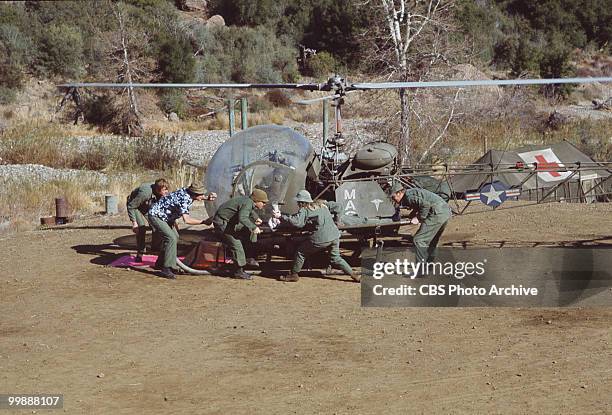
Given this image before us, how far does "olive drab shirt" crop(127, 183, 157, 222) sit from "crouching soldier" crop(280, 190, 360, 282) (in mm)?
2621

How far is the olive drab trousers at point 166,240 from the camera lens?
43.1 feet

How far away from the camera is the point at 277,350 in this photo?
31.3 feet

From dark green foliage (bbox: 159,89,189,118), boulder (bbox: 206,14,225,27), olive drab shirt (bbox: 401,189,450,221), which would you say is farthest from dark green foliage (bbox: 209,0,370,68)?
olive drab shirt (bbox: 401,189,450,221)

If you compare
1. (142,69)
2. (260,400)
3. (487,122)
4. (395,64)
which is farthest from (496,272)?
(142,69)

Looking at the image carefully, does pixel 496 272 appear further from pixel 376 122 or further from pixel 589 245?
pixel 376 122

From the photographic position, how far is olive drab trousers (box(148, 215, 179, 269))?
43.1 ft

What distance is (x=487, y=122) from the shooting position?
29422mm

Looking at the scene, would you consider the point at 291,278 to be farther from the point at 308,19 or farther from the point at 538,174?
the point at 308,19

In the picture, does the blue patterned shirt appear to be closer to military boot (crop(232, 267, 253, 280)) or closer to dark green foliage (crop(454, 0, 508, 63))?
military boot (crop(232, 267, 253, 280))

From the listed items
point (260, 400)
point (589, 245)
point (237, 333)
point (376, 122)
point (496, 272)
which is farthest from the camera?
point (376, 122)

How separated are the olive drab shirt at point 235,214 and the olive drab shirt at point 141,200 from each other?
5.34ft

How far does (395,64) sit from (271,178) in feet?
35.7

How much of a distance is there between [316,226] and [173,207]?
91.9 inches

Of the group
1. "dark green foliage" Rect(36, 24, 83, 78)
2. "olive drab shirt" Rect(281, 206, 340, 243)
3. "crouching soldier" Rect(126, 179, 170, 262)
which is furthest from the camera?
"dark green foliage" Rect(36, 24, 83, 78)
